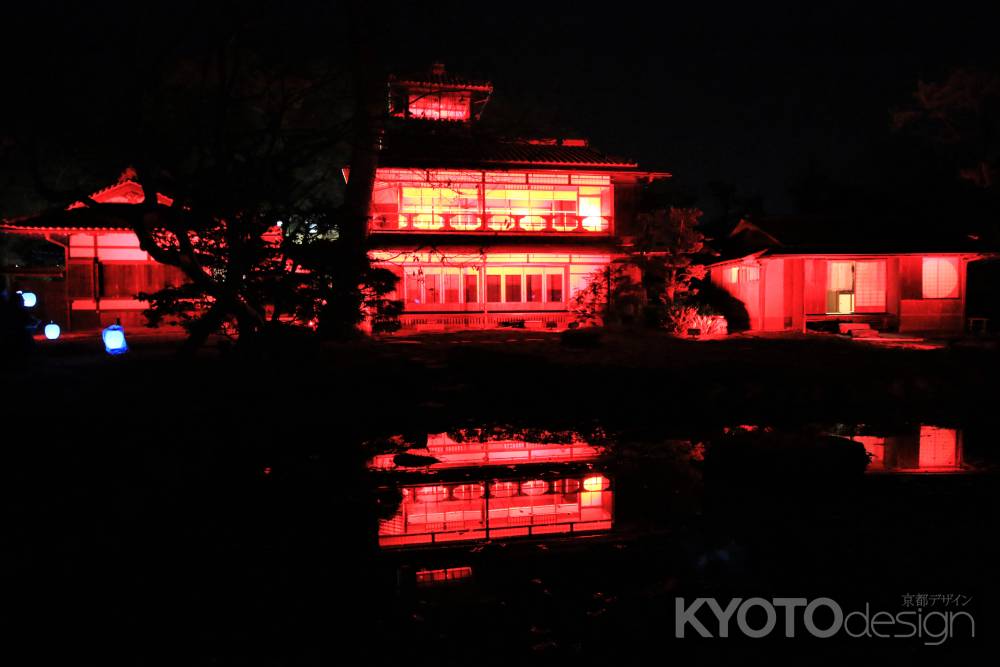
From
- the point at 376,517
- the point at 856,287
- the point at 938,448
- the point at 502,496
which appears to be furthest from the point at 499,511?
the point at 856,287

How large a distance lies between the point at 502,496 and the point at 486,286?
18279 millimetres

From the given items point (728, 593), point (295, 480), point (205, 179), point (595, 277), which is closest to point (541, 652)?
point (728, 593)

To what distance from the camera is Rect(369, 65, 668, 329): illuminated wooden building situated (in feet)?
74.5

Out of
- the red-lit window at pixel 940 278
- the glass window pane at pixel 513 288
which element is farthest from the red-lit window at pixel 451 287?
the red-lit window at pixel 940 278

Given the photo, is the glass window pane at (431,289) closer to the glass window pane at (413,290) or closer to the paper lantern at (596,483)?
the glass window pane at (413,290)

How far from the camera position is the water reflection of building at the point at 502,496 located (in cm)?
520

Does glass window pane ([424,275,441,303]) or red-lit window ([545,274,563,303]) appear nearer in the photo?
glass window pane ([424,275,441,303])

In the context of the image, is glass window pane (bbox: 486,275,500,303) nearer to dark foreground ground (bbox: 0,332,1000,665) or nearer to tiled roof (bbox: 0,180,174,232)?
tiled roof (bbox: 0,180,174,232)

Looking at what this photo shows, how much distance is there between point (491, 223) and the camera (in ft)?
80.1

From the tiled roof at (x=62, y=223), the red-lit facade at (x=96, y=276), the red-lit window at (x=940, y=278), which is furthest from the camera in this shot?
the red-lit window at (x=940, y=278)

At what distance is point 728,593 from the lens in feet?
13.2

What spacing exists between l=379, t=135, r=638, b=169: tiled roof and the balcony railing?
6.32 ft

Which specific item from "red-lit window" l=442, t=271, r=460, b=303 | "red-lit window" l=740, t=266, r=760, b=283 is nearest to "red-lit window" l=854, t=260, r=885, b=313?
"red-lit window" l=740, t=266, r=760, b=283

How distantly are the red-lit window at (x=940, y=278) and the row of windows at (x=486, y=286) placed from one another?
11902 mm
